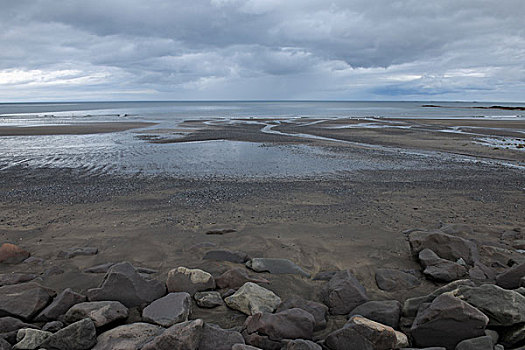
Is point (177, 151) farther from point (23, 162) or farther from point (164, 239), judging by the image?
point (164, 239)

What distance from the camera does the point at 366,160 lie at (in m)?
19.2

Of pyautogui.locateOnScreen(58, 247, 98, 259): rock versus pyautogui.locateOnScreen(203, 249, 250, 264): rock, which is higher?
pyautogui.locateOnScreen(58, 247, 98, 259): rock

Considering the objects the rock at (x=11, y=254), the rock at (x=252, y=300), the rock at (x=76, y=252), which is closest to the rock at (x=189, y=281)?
the rock at (x=252, y=300)

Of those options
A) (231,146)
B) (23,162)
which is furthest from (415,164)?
(23,162)

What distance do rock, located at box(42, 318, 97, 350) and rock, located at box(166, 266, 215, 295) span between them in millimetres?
1520

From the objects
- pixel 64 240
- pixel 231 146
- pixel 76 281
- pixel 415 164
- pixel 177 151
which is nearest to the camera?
pixel 76 281

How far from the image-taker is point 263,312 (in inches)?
192

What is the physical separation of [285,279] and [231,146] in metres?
19.4

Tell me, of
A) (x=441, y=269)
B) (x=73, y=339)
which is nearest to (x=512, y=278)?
(x=441, y=269)

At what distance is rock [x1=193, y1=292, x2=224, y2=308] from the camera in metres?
5.47

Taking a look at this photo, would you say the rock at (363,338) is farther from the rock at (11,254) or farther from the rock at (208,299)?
the rock at (11,254)

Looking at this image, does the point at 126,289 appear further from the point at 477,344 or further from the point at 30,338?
the point at 477,344

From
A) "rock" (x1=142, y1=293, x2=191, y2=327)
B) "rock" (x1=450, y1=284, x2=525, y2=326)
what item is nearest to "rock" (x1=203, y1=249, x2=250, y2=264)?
"rock" (x1=142, y1=293, x2=191, y2=327)

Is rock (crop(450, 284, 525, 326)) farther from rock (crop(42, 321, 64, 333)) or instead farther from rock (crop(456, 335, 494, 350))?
rock (crop(42, 321, 64, 333))
